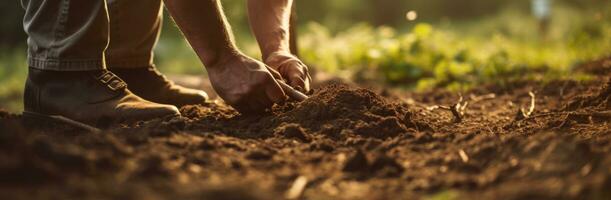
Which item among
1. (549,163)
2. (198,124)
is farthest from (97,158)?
(549,163)

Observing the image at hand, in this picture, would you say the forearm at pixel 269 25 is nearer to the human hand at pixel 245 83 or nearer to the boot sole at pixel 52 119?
the human hand at pixel 245 83

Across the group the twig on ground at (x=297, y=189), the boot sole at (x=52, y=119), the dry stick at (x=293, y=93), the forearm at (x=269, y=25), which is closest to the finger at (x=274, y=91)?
the dry stick at (x=293, y=93)

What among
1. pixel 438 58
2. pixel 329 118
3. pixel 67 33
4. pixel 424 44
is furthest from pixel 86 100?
pixel 424 44

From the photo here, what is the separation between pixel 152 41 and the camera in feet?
11.4

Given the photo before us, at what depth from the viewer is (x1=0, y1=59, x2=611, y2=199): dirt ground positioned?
4.80 ft

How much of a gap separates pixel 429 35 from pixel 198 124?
4202mm

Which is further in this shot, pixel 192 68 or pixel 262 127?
pixel 192 68

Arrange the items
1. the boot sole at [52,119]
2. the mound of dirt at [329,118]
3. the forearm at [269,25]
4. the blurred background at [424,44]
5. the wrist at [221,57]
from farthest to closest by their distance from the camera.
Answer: the blurred background at [424,44] < the forearm at [269,25] < the wrist at [221,57] < the boot sole at [52,119] < the mound of dirt at [329,118]

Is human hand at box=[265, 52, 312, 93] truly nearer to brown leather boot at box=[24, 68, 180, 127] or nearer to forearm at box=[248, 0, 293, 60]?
forearm at box=[248, 0, 293, 60]

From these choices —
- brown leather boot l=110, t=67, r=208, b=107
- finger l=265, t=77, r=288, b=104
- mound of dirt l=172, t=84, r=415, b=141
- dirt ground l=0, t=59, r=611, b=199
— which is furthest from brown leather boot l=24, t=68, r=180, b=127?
brown leather boot l=110, t=67, r=208, b=107

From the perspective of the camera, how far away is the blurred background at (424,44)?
17.8 feet

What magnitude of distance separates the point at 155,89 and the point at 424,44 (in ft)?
11.2

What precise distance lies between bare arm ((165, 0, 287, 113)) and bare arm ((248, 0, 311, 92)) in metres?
0.32

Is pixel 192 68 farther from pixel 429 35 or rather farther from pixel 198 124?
pixel 198 124
